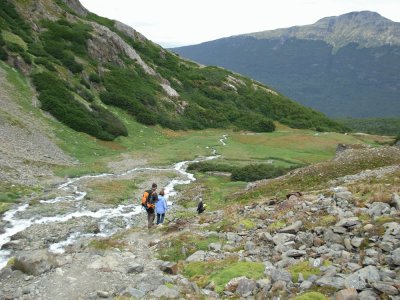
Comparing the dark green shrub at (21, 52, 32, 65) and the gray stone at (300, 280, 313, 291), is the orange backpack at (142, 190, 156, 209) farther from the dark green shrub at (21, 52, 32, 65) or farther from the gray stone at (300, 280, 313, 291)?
the dark green shrub at (21, 52, 32, 65)

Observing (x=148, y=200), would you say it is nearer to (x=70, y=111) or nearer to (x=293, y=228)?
(x=293, y=228)

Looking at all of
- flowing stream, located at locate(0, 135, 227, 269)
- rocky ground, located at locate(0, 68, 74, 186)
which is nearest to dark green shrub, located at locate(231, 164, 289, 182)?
flowing stream, located at locate(0, 135, 227, 269)

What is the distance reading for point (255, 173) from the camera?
52.5 meters

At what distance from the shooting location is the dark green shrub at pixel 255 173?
51.6 metres

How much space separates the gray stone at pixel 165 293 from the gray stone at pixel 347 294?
17.2 feet

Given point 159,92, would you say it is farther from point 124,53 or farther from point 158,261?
point 158,261

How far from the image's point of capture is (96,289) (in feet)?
50.0

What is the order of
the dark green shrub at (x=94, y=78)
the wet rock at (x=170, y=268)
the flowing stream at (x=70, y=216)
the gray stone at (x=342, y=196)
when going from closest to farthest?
1. the wet rock at (x=170, y=268)
2. the gray stone at (x=342, y=196)
3. the flowing stream at (x=70, y=216)
4. the dark green shrub at (x=94, y=78)

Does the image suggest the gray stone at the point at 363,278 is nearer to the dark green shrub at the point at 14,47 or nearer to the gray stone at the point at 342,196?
the gray stone at the point at 342,196

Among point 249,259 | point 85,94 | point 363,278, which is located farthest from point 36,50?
point 363,278

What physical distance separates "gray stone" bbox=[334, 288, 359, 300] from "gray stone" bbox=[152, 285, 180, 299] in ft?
17.2

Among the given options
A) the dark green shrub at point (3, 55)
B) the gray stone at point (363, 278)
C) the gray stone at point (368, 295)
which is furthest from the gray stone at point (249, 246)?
the dark green shrub at point (3, 55)

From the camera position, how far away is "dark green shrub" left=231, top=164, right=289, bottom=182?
5159cm

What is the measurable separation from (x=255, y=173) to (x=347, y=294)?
40.5 metres
